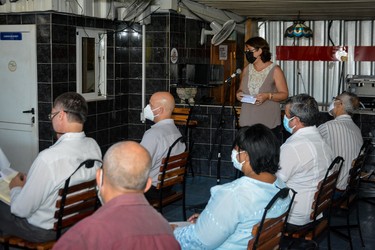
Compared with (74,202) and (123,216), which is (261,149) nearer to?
(123,216)

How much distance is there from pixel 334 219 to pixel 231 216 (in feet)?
10.9

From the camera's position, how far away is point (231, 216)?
102 inches

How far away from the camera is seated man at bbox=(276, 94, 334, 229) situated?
3.60 metres

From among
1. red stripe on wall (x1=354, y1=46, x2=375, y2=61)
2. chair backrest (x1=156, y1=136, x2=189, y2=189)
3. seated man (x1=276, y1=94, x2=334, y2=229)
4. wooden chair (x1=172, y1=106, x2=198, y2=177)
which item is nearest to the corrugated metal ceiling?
red stripe on wall (x1=354, y1=46, x2=375, y2=61)

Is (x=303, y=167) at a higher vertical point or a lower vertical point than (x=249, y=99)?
lower

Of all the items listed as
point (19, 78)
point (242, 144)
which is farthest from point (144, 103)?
point (242, 144)

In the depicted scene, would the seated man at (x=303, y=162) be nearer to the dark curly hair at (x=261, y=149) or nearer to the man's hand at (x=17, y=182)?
the dark curly hair at (x=261, y=149)

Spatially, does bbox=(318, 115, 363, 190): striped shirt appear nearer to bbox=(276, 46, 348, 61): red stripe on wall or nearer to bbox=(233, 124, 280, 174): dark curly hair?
bbox=(233, 124, 280, 174): dark curly hair

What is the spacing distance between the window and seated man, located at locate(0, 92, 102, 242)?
364cm

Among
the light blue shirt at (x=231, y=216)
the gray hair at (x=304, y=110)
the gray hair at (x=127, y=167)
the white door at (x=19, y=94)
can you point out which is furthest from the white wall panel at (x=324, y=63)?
the gray hair at (x=127, y=167)

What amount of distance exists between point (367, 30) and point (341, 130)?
6.08 metres

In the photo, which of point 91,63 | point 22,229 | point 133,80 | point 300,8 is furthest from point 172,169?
point 300,8

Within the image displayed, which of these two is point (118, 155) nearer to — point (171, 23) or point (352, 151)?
point (352, 151)

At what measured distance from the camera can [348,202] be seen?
14.4 ft
